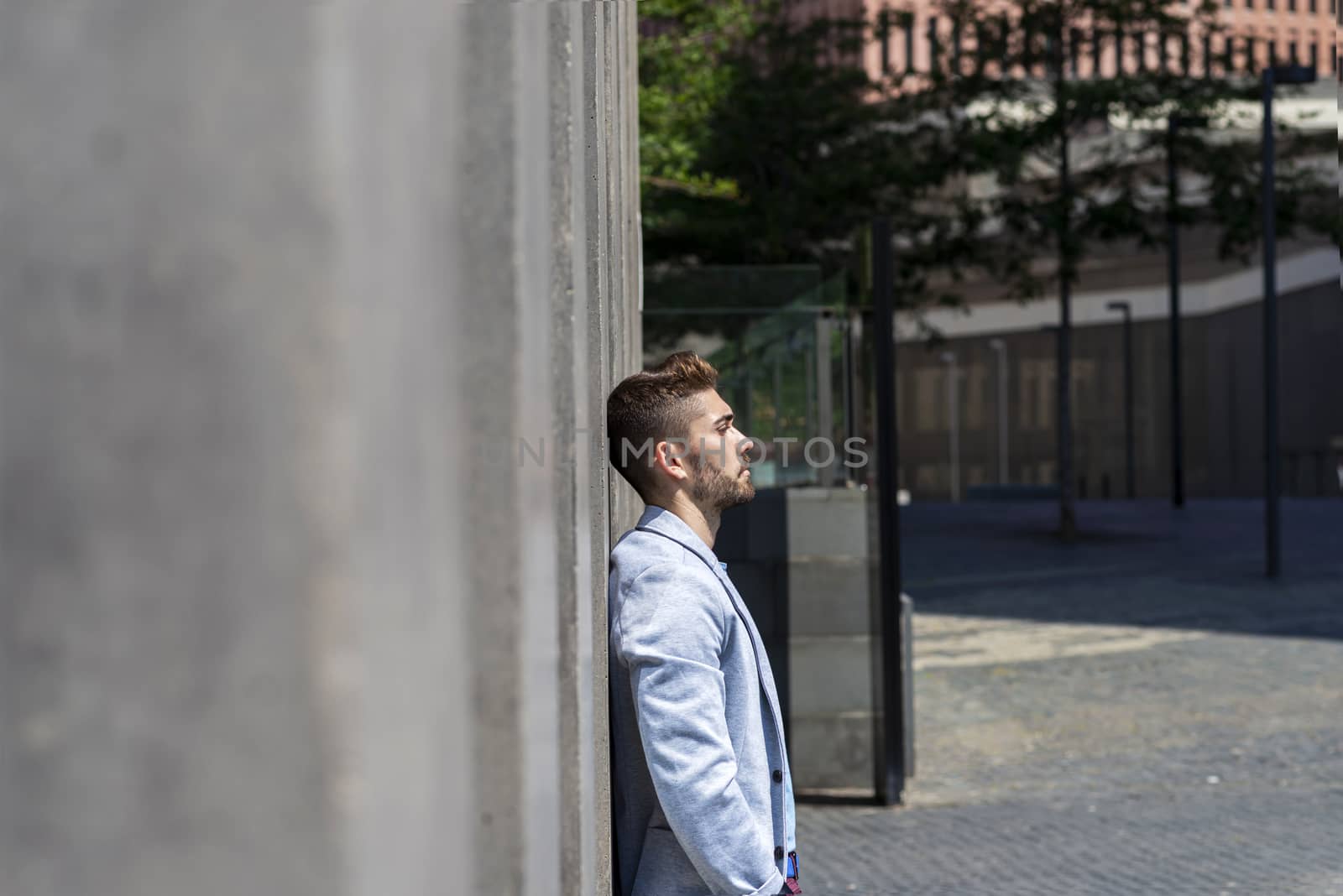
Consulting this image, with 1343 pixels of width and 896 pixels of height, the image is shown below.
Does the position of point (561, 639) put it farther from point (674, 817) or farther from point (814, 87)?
point (814, 87)

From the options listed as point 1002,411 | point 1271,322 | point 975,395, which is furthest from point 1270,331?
point 975,395

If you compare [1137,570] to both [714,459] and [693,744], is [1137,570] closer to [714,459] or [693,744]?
[714,459]

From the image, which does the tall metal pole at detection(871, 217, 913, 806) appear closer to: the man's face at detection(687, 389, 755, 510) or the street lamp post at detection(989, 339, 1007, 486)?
the man's face at detection(687, 389, 755, 510)

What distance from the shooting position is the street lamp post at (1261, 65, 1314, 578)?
1709 cm

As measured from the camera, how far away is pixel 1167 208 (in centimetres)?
2245

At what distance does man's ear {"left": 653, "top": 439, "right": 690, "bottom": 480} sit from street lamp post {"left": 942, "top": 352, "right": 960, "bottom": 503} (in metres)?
56.4

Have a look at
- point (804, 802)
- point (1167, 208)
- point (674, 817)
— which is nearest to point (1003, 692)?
point (804, 802)

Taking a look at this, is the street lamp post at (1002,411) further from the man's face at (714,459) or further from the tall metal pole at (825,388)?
the man's face at (714,459)

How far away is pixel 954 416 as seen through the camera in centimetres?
6034

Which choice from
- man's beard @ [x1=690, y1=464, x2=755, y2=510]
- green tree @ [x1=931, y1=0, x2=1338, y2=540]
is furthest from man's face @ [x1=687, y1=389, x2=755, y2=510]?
green tree @ [x1=931, y1=0, x2=1338, y2=540]

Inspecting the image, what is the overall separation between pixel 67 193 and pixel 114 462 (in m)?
0.11

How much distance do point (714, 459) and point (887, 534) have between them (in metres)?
4.52

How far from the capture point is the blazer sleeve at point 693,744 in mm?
2312

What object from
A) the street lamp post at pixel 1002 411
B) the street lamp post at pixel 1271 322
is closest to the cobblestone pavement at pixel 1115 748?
the street lamp post at pixel 1271 322
